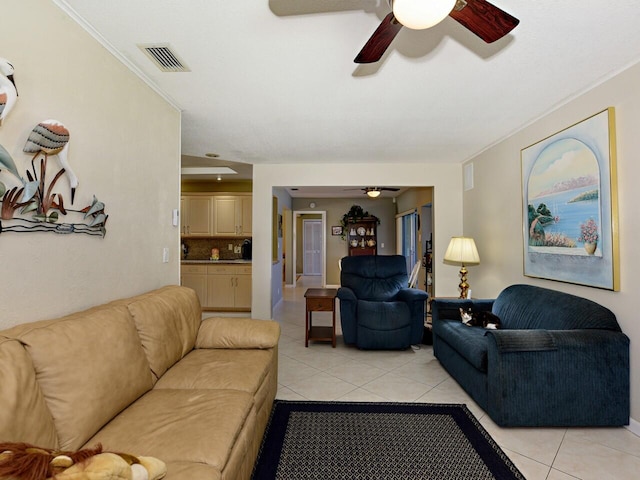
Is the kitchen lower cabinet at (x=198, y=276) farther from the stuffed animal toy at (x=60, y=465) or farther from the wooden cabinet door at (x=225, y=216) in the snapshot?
the stuffed animal toy at (x=60, y=465)

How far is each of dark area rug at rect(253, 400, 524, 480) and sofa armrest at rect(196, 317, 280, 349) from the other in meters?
0.54

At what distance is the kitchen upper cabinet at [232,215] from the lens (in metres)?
5.89

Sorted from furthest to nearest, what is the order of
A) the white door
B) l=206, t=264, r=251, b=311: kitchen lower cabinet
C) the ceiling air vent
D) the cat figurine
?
the white door < l=206, t=264, r=251, b=311: kitchen lower cabinet < the cat figurine < the ceiling air vent

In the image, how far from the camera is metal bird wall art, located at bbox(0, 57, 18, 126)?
1.28 metres

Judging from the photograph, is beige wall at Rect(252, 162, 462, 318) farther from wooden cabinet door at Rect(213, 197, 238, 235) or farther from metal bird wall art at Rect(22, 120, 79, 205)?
metal bird wall art at Rect(22, 120, 79, 205)

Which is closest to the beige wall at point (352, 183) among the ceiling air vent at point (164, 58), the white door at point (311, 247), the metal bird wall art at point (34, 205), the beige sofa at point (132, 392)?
the ceiling air vent at point (164, 58)

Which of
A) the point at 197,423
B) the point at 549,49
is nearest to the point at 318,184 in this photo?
the point at 549,49

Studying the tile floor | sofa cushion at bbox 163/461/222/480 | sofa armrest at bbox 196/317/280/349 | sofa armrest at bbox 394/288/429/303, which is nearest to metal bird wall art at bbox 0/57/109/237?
sofa armrest at bbox 196/317/280/349

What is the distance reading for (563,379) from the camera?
213 centimetres

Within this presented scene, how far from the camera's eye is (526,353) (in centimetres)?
215

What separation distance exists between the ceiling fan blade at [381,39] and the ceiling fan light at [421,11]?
0.10m

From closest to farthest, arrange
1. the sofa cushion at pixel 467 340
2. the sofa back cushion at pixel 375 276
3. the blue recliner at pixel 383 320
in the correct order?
the sofa cushion at pixel 467 340 → the blue recliner at pixel 383 320 → the sofa back cushion at pixel 375 276

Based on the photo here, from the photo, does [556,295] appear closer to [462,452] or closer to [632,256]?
[632,256]

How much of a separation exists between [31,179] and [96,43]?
0.97 m
